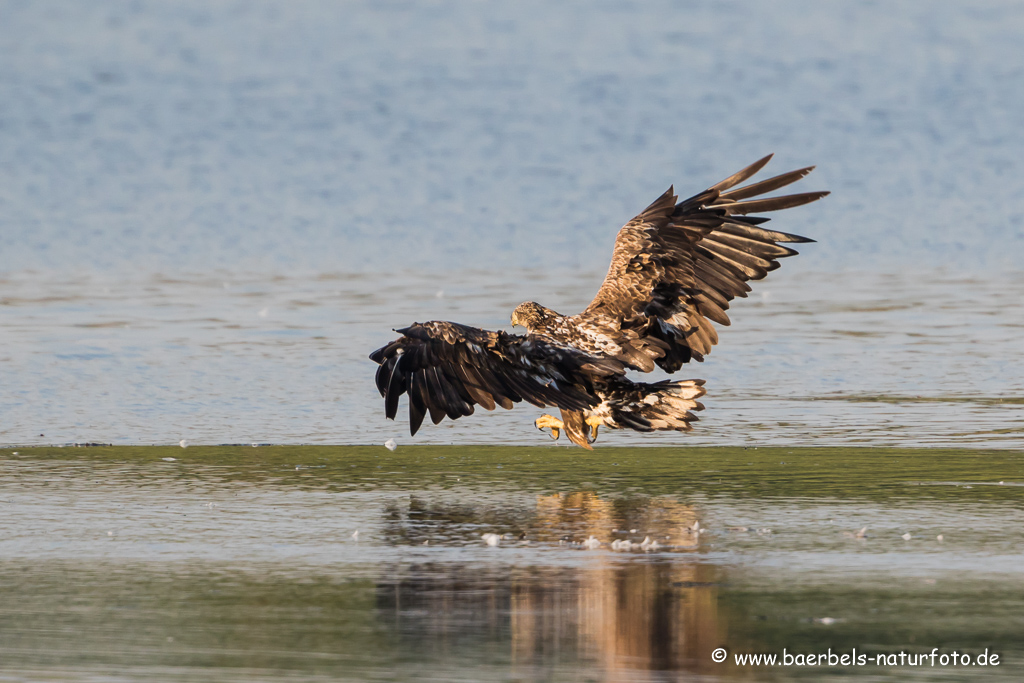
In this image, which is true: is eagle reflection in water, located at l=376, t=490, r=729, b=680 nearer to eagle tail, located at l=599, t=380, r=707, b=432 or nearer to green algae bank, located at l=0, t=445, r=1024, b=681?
green algae bank, located at l=0, t=445, r=1024, b=681

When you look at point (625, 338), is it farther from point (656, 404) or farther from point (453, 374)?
point (453, 374)

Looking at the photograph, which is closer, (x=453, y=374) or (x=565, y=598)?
(x=565, y=598)

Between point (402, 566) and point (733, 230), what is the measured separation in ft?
11.4

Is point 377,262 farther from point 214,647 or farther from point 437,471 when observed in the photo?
point 214,647

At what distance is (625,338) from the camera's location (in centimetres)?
839

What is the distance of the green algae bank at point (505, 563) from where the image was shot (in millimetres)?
4906

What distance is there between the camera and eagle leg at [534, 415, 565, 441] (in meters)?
8.71

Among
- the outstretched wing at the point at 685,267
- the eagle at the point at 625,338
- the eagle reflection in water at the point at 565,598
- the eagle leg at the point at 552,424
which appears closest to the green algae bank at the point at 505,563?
the eagle reflection in water at the point at 565,598

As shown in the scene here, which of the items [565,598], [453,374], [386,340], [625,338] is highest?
[386,340]

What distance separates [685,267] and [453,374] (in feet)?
5.17

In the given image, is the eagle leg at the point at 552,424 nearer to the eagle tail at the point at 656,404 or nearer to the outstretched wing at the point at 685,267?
the eagle tail at the point at 656,404

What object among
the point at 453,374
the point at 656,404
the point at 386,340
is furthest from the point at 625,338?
the point at 386,340

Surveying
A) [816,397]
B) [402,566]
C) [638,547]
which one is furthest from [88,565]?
[816,397]

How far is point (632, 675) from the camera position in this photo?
4.67 metres
